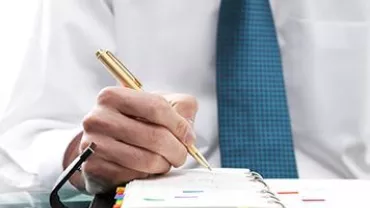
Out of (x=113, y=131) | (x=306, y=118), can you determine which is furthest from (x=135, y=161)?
(x=306, y=118)

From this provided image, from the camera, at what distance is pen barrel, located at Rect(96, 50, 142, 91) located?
1.77ft

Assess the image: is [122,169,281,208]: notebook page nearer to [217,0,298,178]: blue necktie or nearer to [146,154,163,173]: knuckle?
[146,154,163,173]: knuckle

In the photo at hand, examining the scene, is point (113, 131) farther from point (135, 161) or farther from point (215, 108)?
point (215, 108)

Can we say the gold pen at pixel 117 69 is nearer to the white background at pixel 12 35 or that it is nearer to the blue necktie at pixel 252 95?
the blue necktie at pixel 252 95

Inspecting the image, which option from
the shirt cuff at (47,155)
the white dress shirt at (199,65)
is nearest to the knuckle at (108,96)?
the shirt cuff at (47,155)

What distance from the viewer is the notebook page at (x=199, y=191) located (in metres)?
0.39

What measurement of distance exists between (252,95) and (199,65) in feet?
0.34

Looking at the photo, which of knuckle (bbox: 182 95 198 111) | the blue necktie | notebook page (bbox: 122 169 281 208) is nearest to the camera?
notebook page (bbox: 122 169 281 208)

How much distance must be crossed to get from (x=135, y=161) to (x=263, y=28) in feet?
1.05

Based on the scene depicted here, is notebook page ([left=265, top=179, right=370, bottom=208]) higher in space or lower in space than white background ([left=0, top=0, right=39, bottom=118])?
lower

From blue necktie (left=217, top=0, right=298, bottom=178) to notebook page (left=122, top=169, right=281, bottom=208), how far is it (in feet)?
0.60

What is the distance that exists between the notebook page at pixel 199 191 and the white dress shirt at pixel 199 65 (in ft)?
0.87

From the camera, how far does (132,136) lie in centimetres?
52

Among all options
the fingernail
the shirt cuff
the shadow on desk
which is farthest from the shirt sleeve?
the fingernail
